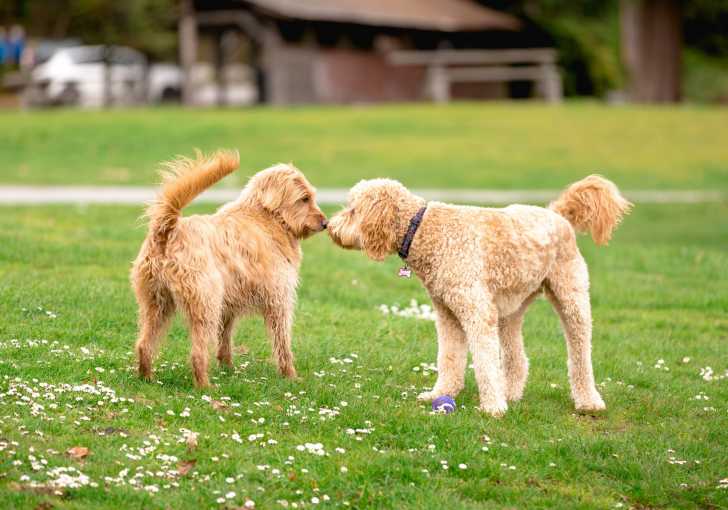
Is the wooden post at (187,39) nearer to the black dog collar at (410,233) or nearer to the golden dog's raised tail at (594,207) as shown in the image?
the golden dog's raised tail at (594,207)

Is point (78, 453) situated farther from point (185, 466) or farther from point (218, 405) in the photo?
point (218, 405)

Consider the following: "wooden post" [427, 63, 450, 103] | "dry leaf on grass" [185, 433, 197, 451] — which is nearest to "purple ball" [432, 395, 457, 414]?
"dry leaf on grass" [185, 433, 197, 451]

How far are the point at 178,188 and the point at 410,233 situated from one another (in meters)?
1.58

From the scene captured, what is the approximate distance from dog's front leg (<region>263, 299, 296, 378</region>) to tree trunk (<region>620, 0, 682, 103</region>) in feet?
112

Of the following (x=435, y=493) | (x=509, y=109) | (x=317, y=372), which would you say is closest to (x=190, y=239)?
(x=317, y=372)

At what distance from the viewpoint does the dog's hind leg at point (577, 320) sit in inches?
301

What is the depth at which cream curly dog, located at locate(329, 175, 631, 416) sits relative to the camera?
290 inches

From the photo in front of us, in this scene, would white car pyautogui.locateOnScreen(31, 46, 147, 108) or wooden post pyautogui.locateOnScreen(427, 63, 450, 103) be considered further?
wooden post pyautogui.locateOnScreen(427, 63, 450, 103)

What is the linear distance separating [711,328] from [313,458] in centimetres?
549

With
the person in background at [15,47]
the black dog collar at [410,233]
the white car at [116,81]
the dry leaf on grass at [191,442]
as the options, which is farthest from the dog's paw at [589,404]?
the person in background at [15,47]

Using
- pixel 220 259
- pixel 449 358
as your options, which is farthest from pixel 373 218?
pixel 449 358

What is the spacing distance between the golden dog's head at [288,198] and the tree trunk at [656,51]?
111 ft

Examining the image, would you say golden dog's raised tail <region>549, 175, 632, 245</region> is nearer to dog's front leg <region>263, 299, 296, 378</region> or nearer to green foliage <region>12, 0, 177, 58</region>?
dog's front leg <region>263, 299, 296, 378</region>

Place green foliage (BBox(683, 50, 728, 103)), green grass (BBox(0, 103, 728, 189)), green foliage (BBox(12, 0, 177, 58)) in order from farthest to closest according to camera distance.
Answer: green foliage (BBox(683, 50, 728, 103)) < green foliage (BBox(12, 0, 177, 58)) < green grass (BBox(0, 103, 728, 189))
